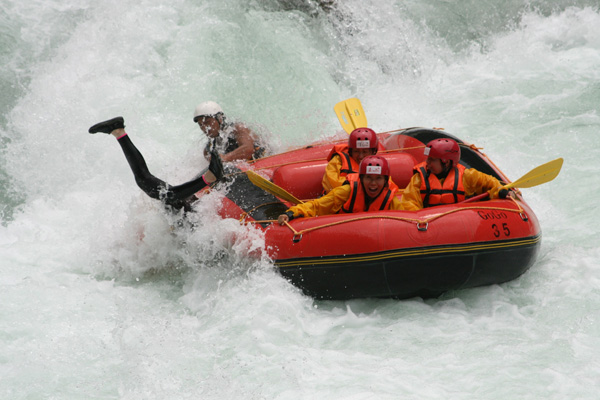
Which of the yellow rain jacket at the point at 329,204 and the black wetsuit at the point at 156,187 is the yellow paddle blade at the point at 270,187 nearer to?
the yellow rain jacket at the point at 329,204

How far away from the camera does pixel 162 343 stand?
3994 mm

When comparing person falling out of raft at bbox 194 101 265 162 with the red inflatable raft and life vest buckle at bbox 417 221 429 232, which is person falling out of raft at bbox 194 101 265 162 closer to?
the red inflatable raft

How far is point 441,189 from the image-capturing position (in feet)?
15.0

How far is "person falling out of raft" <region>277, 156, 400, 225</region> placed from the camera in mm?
4465

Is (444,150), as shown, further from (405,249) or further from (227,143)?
(227,143)

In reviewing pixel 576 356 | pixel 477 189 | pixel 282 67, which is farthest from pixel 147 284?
pixel 282 67

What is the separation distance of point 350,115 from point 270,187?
5.75 feet

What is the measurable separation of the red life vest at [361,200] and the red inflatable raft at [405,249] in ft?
0.85

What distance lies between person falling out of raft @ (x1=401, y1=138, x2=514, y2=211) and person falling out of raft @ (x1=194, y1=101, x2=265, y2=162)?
185cm

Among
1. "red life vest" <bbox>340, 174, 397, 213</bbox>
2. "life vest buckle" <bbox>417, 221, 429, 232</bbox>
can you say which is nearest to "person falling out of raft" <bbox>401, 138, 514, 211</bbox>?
"red life vest" <bbox>340, 174, 397, 213</bbox>

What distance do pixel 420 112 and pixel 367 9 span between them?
234cm

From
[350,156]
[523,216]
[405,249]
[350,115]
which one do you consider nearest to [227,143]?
[350,115]

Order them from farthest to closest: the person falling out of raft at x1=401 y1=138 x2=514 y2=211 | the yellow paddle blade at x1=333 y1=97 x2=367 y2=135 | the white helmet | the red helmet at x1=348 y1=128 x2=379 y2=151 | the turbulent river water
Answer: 1. the yellow paddle blade at x1=333 y1=97 x2=367 y2=135
2. the white helmet
3. the red helmet at x1=348 y1=128 x2=379 y2=151
4. the person falling out of raft at x1=401 y1=138 x2=514 y2=211
5. the turbulent river water

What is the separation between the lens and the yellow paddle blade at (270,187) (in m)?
4.77
